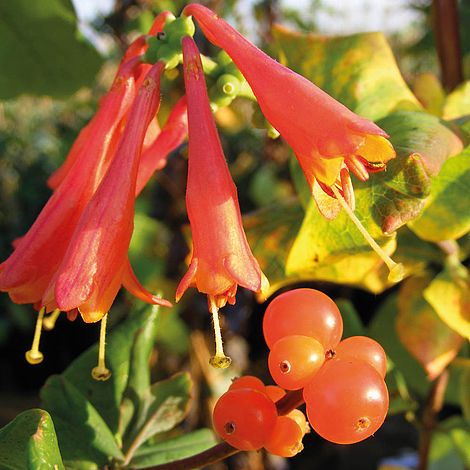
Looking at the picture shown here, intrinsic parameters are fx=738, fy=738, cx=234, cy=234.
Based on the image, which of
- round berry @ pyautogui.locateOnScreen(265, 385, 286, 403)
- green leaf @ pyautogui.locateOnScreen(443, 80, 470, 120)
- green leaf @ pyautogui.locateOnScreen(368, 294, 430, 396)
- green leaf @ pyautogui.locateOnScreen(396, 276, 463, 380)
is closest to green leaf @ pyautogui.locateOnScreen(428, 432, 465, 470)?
green leaf @ pyautogui.locateOnScreen(368, 294, 430, 396)

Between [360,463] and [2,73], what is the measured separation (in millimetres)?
717

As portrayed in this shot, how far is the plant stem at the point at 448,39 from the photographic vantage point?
2.02ft

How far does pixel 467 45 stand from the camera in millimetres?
800

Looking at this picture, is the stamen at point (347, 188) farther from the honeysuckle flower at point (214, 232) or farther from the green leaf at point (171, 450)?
the green leaf at point (171, 450)

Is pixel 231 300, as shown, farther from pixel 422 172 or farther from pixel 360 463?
pixel 360 463

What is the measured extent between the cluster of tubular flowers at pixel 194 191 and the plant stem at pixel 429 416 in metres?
0.32

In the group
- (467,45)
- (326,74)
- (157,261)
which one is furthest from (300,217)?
(157,261)

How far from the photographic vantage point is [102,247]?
0.33 metres

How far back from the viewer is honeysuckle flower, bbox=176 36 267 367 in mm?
321

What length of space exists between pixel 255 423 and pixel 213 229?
0.09m

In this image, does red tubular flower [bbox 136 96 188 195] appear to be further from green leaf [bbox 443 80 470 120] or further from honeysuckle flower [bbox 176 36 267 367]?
green leaf [bbox 443 80 470 120]

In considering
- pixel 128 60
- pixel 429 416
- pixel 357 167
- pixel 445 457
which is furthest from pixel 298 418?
pixel 445 457

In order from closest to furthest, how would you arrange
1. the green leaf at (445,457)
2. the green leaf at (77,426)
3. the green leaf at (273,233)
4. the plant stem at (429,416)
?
the green leaf at (77,426) < the green leaf at (273,233) < the plant stem at (429,416) < the green leaf at (445,457)

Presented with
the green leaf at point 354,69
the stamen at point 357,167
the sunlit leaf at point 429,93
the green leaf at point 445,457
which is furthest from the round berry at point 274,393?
the green leaf at point 445,457
